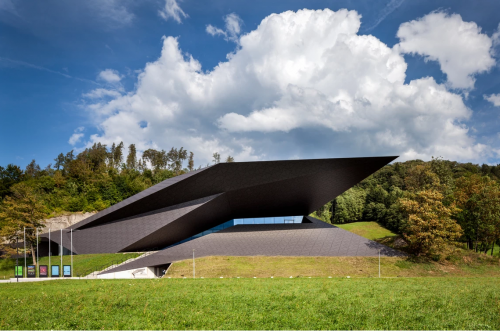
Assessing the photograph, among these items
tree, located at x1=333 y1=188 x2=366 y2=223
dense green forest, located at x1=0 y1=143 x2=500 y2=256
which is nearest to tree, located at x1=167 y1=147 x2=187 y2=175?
dense green forest, located at x1=0 y1=143 x2=500 y2=256

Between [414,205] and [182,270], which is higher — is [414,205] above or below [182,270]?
above

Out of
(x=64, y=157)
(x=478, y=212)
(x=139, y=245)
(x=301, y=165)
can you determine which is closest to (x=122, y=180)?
(x=64, y=157)

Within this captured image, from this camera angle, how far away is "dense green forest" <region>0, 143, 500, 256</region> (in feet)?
99.3

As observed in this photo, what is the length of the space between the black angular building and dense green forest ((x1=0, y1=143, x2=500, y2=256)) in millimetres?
4921

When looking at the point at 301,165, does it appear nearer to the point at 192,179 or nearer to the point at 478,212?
the point at 192,179

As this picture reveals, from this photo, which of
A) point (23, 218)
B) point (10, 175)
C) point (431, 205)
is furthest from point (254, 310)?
point (10, 175)

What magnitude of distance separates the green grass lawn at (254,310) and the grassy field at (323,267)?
15.4 m

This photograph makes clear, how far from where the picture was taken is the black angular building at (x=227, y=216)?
85.5ft

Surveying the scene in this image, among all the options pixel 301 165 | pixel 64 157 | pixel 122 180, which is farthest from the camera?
pixel 64 157

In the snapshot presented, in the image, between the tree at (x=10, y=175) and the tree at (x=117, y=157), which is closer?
the tree at (x=10, y=175)

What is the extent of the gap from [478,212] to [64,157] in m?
85.3

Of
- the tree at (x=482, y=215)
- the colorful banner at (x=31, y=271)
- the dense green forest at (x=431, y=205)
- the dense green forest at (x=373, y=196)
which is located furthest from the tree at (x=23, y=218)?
the tree at (x=482, y=215)

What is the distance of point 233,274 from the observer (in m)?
25.6

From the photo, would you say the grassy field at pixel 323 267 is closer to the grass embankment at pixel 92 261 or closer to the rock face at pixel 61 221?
the grass embankment at pixel 92 261
